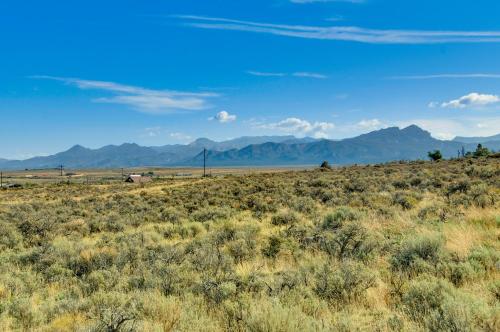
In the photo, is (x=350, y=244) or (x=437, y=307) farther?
(x=350, y=244)

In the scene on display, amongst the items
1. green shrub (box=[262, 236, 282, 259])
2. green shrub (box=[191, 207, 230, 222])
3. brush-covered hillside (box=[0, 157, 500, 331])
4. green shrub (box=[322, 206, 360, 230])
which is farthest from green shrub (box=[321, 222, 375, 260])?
green shrub (box=[191, 207, 230, 222])

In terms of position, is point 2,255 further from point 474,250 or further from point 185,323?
point 474,250

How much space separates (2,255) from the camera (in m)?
11.0

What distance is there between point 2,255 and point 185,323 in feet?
29.0

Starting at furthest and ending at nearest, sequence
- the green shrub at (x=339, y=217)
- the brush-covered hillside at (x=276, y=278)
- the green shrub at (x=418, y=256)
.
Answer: the green shrub at (x=339, y=217)
the green shrub at (x=418, y=256)
the brush-covered hillside at (x=276, y=278)

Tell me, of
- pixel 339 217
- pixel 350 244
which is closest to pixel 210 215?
pixel 339 217

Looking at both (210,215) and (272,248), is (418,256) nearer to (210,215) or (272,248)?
(272,248)

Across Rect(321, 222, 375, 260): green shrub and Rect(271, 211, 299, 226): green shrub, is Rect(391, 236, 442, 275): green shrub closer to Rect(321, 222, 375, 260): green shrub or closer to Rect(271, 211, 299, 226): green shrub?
Rect(321, 222, 375, 260): green shrub

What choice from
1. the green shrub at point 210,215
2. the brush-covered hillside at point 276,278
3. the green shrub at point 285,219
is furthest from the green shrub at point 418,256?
the green shrub at point 210,215

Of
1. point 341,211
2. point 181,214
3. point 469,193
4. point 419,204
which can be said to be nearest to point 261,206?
point 181,214

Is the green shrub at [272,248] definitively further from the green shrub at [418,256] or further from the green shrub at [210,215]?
the green shrub at [210,215]

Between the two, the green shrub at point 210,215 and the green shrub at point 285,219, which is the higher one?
the green shrub at point 285,219

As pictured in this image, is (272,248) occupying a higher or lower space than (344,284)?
lower

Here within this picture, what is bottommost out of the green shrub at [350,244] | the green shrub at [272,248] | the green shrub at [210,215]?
the green shrub at [210,215]
